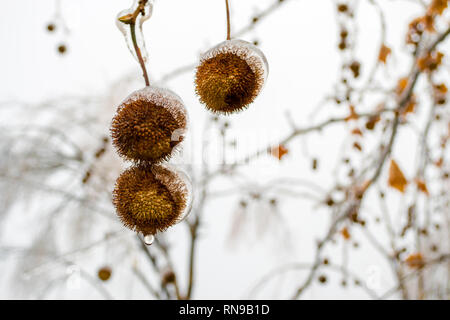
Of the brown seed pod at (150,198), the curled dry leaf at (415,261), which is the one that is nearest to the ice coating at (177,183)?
the brown seed pod at (150,198)

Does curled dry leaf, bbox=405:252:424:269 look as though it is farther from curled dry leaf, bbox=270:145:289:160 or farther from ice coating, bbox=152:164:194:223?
ice coating, bbox=152:164:194:223

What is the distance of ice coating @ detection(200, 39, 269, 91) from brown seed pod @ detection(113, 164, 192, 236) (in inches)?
2.7

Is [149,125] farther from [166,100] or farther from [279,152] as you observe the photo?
[279,152]

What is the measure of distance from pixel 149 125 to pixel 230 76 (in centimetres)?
5

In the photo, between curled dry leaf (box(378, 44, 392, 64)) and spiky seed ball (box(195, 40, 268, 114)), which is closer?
spiky seed ball (box(195, 40, 268, 114))

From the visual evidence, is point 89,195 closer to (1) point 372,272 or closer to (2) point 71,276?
(2) point 71,276

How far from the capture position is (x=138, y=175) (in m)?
0.22

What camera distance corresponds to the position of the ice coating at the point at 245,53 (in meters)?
0.24

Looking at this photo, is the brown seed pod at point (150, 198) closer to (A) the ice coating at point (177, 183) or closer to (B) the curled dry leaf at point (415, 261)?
(A) the ice coating at point (177, 183)

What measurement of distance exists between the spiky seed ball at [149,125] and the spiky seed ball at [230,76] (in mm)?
17

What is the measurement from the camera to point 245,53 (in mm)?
240

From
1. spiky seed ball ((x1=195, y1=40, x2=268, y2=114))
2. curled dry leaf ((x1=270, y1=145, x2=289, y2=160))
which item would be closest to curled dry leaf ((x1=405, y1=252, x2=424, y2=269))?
curled dry leaf ((x1=270, y1=145, x2=289, y2=160))

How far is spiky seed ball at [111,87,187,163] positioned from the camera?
0.22m
